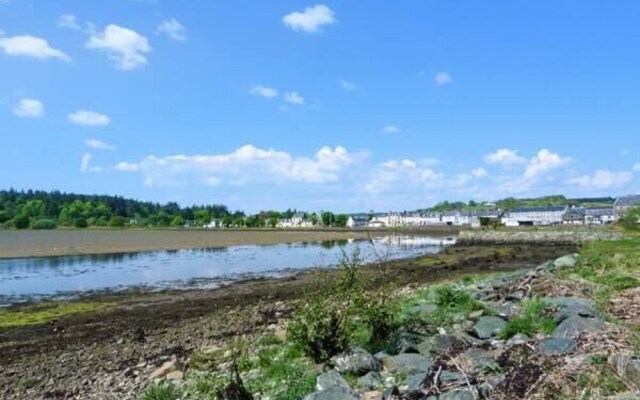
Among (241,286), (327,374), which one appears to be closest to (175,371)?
(327,374)

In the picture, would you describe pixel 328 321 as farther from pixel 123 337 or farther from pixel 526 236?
pixel 526 236

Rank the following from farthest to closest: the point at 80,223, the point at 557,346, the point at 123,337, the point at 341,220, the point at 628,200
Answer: the point at 341,220 < the point at 80,223 < the point at 628,200 < the point at 123,337 < the point at 557,346

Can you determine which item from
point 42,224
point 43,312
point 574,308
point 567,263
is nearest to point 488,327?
point 574,308

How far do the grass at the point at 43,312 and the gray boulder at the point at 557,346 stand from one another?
1873 cm

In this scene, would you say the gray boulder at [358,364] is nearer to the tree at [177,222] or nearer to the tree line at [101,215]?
the tree line at [101,215]

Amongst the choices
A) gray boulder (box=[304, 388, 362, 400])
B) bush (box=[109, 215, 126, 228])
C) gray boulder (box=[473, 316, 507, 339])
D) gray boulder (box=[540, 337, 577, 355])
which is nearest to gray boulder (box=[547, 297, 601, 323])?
gray boulder (box=[473, 316, 507, 339])

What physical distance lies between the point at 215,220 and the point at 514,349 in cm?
17068

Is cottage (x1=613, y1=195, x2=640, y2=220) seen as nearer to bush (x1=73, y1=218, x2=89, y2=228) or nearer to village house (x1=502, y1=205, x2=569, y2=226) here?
village house (x1=502, y1=205, x2=569, y2=226)

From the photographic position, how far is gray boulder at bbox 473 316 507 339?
7184 millimetres

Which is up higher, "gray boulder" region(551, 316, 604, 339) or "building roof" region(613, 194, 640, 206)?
"building roof" region(613, 194, 640, 206)

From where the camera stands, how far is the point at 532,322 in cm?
715

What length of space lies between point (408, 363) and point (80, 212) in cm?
15792

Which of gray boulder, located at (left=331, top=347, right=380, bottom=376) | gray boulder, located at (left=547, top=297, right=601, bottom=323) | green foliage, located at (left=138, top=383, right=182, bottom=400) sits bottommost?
green foliage, located at (left=138, top=383, right=182, bottom=400)

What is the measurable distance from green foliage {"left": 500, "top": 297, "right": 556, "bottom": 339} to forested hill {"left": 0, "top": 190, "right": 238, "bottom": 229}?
136 metres
